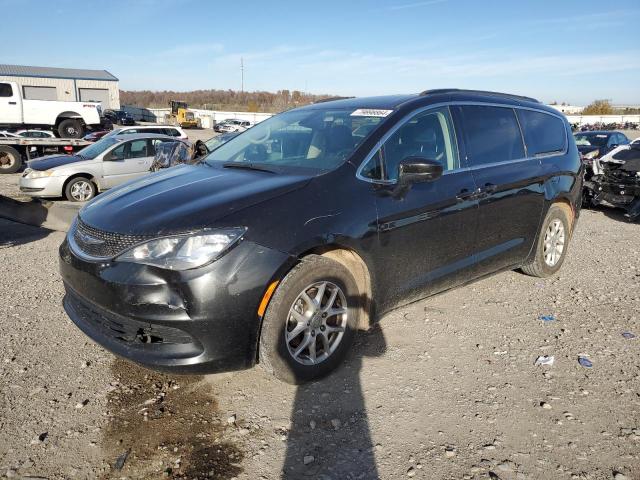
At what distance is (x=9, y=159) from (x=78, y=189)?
673 centimetres

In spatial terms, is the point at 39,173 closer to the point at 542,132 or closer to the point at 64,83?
the point at 542,132

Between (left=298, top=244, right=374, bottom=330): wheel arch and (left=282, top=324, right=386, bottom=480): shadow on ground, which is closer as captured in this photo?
(left=282, top=324, right=386, bottom=480): shadow on ground

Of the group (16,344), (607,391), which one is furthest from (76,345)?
(607,391)

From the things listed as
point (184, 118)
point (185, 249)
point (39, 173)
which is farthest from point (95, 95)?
point (185, 249)

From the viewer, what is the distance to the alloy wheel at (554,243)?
16.3ft

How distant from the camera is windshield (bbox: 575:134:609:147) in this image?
13.6m

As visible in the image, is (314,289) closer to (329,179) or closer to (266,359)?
(266,359)

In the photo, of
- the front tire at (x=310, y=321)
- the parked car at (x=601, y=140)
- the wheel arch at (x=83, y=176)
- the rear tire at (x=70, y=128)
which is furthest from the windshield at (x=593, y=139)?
the rear tire at (x=70, y=128)

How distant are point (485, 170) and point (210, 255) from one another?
2500mm

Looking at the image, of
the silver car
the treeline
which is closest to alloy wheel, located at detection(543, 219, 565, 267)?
the silver car

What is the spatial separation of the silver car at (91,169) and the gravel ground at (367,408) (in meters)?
7.01

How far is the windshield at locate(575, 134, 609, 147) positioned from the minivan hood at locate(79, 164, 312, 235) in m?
13.3

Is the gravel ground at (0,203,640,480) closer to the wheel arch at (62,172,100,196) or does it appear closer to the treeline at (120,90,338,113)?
the wheel arch at (62,172,100,196)

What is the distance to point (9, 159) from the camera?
15.4m
